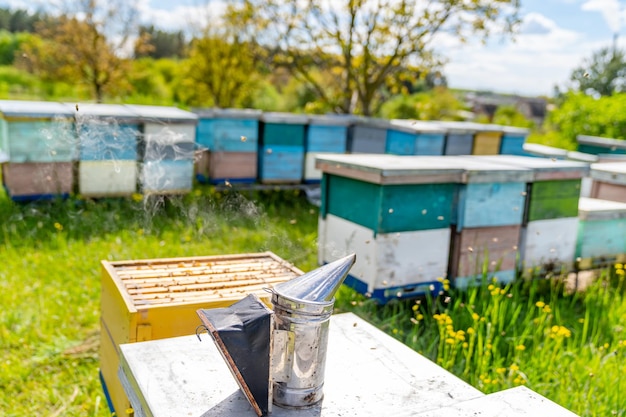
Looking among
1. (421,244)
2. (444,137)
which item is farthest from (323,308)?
(444,137)

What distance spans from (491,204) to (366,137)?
3.73 meters

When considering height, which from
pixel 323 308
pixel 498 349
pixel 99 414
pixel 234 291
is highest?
pixel 323 308

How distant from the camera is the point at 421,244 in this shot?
327cm

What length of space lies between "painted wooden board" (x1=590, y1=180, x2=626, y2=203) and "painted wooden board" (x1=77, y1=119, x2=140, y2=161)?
4.25m

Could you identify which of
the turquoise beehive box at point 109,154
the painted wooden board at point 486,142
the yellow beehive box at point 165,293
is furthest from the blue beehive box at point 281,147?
the yellow beehive box at point 165,293

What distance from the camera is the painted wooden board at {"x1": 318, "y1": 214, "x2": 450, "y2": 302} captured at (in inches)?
124

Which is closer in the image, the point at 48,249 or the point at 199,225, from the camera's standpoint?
the point at 48,249

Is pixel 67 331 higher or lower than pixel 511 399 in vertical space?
lower

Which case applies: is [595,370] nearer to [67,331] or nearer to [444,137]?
[67,331]

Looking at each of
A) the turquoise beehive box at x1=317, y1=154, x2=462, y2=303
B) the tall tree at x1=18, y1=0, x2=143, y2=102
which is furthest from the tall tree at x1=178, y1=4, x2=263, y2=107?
the turquoise beehive box at x1=317, y1=154, x2=462, y2=303

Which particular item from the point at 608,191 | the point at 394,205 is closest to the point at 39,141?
the point at 394,205

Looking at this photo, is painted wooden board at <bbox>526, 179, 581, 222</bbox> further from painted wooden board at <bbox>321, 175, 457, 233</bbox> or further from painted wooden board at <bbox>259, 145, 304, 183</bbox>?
painted wooden board at <bbox>259, 145, 304, 183</bbox>

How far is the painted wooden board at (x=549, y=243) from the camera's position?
369 centimetres

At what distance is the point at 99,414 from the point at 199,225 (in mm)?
2807
